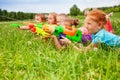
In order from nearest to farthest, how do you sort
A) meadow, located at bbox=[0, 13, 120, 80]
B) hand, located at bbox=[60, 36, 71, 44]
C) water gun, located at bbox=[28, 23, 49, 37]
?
1. meadow, located at bbox=[0, 13, 120, 80]
2. hand, located at bbox=[60, 36, 71, 44]
3. water gun, located at bbox=[28, 23, 49, 37]

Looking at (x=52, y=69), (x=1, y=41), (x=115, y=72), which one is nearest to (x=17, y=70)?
(x=52, y=69)

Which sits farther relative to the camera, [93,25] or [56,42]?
[56,42]

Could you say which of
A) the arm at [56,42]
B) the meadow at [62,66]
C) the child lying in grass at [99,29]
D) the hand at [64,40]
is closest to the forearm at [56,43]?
the arm at [56,42]

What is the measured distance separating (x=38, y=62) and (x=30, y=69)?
0.72ft

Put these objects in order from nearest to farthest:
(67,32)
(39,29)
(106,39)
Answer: (106,39)
(67,32)
(39,29)

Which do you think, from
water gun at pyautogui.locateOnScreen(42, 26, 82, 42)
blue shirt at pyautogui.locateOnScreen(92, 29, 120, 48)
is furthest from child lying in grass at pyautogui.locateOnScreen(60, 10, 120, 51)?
water gun at pyautogui.locateOnScreen(42, 26, 82, 42)

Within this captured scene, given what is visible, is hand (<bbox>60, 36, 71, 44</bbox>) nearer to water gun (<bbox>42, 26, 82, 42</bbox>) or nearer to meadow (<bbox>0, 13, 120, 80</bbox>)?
water gun (<bbox>42, 26, 82, 42</bbox>)

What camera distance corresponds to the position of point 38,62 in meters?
4.59

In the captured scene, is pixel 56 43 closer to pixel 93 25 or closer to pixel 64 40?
pixel 64 40

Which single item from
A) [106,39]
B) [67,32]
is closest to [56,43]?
[67,32]

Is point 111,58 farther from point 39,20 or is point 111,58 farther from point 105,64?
point 39,20

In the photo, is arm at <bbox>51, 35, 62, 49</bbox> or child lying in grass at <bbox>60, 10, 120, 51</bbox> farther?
arm at <bbox>51, 35, 62, 49</bbox>

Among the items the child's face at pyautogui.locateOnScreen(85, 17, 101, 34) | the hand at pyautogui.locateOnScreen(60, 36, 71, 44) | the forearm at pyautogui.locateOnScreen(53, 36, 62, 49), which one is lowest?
the forearm at pyautogui.locateOnScreen(53, 36, 62, 49)

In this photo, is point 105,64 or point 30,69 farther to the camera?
point 30,69
